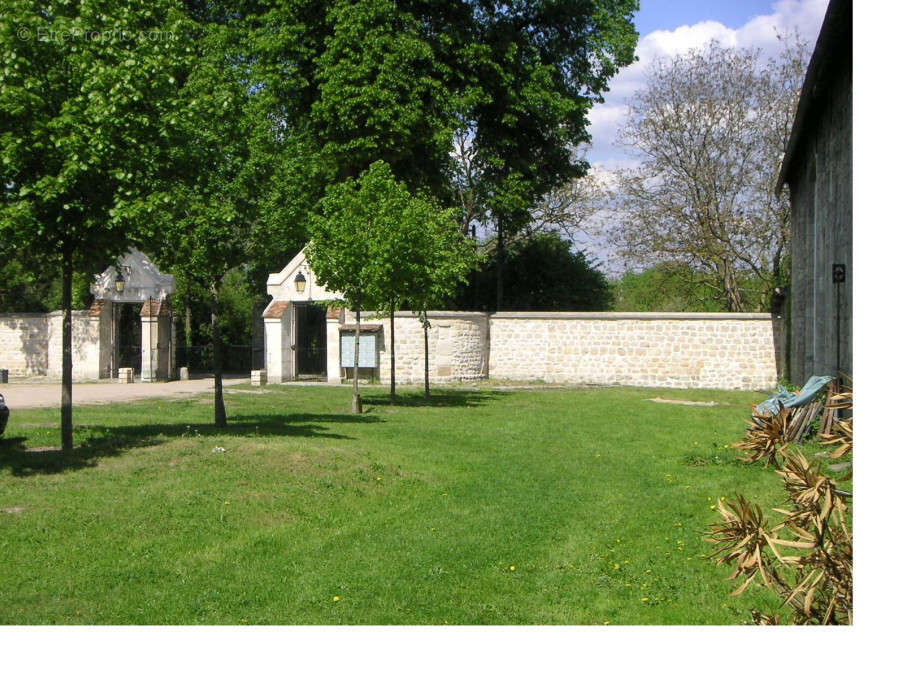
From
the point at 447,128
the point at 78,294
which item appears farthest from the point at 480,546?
the point at 78,294

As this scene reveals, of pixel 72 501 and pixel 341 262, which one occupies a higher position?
pixel 341 262

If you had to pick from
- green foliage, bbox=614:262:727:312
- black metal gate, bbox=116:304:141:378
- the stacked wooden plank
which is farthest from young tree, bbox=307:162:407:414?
green foliage, bbox=614:262:727:312

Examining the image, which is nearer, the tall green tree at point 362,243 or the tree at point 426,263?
the tall green tree at point 362,243

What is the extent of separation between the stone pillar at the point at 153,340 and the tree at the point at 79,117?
15795mm

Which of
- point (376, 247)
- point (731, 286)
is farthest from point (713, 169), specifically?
point (376, 247)

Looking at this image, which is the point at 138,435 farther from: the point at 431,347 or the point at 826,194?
the point at 431,347

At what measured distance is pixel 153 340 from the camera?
961 inches

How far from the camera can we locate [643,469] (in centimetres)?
997

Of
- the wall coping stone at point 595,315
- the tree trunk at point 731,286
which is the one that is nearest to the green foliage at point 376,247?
the wall coping stone at point 595,315

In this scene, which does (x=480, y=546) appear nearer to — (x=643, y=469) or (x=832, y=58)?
(x=643, y=469)

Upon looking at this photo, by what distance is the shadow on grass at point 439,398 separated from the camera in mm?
18328

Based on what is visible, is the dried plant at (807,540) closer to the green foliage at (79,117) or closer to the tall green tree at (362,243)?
the green foliage at (79,117)
